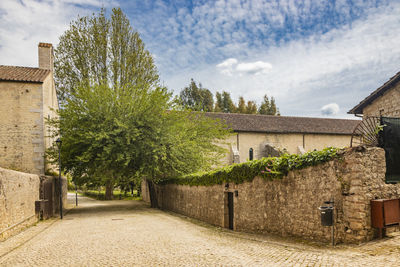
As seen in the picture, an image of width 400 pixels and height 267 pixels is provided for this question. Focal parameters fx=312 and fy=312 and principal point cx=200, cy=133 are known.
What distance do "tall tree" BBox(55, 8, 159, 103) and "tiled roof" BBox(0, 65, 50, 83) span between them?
212 inches

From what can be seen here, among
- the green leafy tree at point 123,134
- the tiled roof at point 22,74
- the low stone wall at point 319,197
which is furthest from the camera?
the tiled roof at point 22,74

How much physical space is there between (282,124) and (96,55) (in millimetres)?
19156

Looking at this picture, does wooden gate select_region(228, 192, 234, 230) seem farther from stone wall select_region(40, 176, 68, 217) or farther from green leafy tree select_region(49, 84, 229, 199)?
stone wall select_region(40, 176, 68, 217)

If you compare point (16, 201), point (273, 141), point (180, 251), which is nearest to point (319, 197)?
point (180, 251)

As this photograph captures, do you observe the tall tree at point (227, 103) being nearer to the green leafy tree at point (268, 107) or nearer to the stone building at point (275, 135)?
the green leafy tree at point (268, 107)

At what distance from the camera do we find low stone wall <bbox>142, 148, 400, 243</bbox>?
7.00 m

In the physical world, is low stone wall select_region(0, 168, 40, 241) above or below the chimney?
below

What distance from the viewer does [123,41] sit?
89.5 feet

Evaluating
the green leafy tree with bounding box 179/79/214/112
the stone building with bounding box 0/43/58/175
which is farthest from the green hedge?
the green leafy tree with bounding box 179/79/214/112

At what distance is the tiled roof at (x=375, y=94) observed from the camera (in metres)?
16.0

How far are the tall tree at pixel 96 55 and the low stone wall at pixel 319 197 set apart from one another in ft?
57.5

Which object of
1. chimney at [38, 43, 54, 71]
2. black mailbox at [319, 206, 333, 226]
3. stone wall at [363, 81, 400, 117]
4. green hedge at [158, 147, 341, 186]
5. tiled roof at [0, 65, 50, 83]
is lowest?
black mailbox at [319, 206, 333, 226]

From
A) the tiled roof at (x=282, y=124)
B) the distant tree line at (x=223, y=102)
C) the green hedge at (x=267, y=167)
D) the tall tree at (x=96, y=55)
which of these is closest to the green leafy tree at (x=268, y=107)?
the distant tree line at (x=223, y=102)

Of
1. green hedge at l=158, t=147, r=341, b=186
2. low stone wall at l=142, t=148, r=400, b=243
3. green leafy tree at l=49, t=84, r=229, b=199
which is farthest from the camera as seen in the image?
green leafy tree at l=49, t=84, r=229, b=199
